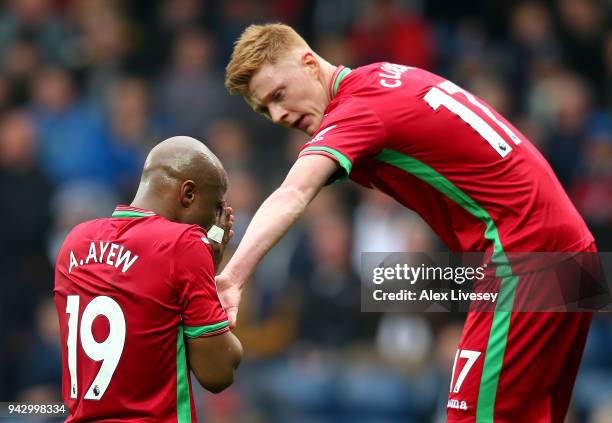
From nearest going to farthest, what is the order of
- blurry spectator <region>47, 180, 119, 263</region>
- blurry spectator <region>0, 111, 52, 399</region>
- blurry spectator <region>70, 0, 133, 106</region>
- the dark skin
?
the dark skin
blurry spectator <region>0, 111, 52, 399</region>
blurry spectator <region>47, 180, 119, 263</region>
blurry spectator <region>70, 0, 133, 106</region>

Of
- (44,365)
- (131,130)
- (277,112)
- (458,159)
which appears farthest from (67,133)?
(458,159)

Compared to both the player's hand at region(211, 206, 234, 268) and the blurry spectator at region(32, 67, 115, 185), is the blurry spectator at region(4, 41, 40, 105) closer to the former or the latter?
the blurry spectator at region(32, 67, 115, 185)

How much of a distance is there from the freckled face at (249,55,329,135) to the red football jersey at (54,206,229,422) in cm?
114

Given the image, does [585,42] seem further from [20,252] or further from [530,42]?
[20,252]

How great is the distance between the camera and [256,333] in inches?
390

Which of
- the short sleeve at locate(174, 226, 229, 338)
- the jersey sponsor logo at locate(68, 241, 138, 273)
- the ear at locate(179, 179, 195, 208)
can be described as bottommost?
the short sleeve at locate(174, 226, 229, 338)

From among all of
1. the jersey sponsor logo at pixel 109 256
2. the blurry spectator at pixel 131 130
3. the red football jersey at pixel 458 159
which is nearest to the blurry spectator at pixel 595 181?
the blurry spectator at pixel 131 130

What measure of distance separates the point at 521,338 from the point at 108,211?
6.95 meters

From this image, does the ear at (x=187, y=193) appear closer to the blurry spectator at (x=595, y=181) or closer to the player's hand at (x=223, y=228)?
the player's hand at (x=223, y=228)

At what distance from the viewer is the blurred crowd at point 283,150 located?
9258mm

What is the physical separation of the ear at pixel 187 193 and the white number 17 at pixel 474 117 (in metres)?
1.21

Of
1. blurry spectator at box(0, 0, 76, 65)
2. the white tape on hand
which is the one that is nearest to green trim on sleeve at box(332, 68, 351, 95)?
the white tape on hand

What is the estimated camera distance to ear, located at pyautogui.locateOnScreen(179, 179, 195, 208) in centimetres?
421

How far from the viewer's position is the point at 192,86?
1191 centimetres
